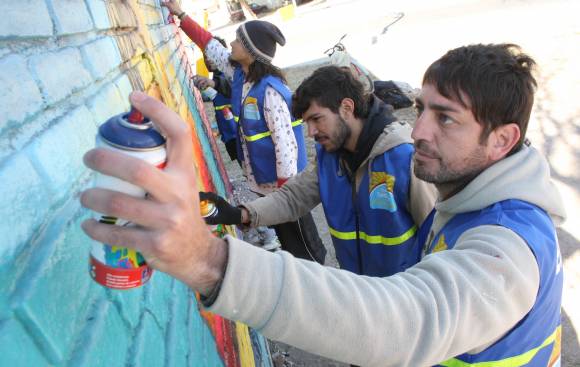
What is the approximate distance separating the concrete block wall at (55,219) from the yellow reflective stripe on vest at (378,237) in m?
1.18

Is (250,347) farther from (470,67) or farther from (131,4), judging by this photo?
(131,4)

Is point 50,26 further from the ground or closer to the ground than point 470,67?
further from the ground

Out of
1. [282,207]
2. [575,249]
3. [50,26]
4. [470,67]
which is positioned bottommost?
[575,249]

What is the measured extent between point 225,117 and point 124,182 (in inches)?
190

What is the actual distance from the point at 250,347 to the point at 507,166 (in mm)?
1826

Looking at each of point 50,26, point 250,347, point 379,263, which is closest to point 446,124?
point 379,263

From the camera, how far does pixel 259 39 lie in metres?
3.24

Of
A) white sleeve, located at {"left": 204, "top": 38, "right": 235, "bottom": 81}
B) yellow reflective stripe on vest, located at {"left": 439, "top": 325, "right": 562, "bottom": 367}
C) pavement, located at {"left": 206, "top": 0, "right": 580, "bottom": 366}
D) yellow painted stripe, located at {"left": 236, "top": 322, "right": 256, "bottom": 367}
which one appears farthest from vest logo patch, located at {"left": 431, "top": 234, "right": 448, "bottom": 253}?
white sleeve, located at {"left": 204, "top": 38, "right": 235, "bottom": 81}

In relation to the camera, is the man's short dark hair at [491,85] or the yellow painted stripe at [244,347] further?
the yellow painted stripe at [244,347]

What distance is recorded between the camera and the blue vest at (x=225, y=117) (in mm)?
5225

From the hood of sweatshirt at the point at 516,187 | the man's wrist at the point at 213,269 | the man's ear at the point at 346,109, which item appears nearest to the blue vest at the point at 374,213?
the man's ear at the point at 346,109

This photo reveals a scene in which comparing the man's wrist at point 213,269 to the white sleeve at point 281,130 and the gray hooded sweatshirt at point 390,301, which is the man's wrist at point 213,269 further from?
the white sleeve at point 281,130

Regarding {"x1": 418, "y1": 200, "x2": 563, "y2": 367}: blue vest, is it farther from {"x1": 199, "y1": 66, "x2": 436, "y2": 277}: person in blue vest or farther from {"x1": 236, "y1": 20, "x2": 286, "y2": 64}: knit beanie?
{"x1": 236, "y1": 20, "x2": 286, "y2": 64}: knit beanie

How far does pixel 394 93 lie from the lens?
24.2 ft
